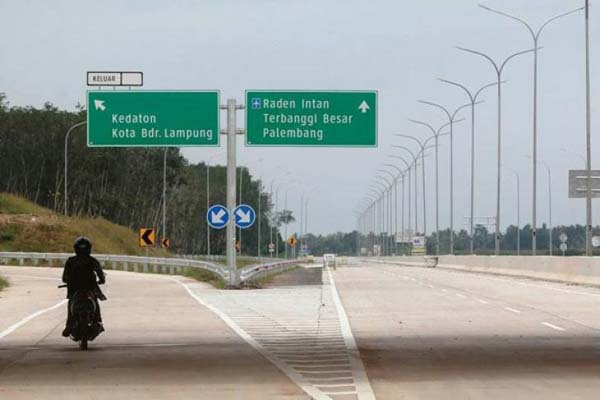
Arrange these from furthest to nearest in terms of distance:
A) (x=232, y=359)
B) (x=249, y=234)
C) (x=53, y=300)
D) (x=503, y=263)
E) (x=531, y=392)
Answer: (x=249, y=234) < (x=503, y=263) < (x=53, y=300) < (x=232, y=359) < (x=531, y=392)

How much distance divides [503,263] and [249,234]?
123638mm

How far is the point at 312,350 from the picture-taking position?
63.7ft

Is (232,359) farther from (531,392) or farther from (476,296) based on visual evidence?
(476,296)

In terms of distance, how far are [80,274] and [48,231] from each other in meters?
66.7

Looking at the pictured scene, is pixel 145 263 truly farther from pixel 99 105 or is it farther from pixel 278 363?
pixel 278 363

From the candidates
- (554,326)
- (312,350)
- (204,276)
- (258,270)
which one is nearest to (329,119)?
(258,270)

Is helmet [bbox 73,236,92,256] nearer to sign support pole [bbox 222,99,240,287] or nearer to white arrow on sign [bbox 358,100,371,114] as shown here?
white arrow on sign [bbox 358,100,371,114]

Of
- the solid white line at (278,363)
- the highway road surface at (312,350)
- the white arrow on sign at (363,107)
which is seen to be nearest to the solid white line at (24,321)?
the highway road surface at (312,350)

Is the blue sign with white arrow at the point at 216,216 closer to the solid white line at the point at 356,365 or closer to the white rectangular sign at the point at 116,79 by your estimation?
the white rectangular sign at the point at 116,79

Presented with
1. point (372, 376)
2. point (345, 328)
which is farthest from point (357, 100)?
point (372, 376)

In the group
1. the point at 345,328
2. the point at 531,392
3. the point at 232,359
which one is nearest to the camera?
the point at 531,392

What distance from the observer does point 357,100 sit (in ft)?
134

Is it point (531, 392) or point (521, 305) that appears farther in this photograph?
point (521, 305)

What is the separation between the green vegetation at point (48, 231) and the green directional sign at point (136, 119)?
144 feet
